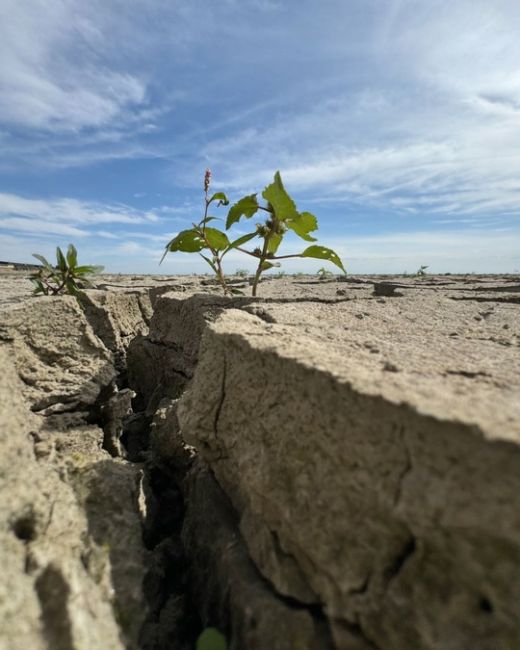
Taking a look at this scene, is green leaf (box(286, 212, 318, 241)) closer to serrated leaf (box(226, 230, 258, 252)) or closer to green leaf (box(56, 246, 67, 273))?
serrated leaf (box(226, 230, 258, 252))

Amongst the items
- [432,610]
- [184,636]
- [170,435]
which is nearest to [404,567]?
[432,610]

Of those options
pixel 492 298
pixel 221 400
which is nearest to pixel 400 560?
pixel 221 400

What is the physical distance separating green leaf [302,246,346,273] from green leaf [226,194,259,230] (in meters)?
0.35

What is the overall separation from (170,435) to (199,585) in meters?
0.54

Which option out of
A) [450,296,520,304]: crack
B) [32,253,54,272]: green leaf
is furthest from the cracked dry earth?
[450,296,520,304]: crack

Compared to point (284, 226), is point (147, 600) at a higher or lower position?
lower

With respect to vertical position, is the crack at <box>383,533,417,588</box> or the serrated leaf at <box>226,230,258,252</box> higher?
the serrated leaf at <box>226,230,258,252</box>

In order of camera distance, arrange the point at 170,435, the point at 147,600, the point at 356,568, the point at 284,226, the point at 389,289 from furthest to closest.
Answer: the point at 389,289
the point at 284,226
the point at 170,435
the point at 147,600
the point at 356,568

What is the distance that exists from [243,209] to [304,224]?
1.03ft

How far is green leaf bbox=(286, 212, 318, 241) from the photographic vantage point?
1968 millimetres

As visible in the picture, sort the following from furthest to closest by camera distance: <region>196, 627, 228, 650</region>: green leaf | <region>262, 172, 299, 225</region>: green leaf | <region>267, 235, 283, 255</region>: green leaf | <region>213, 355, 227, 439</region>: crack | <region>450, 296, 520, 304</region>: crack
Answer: <region>450, 296, 520, 304</region>: crack, <region>267, 235, 283, 255</region>: green leaf, <region>262, 172, 299, 225</region>: green leaf, <region>213, 355, 227, 439</region>: crack, <region>196, 627, 228, 650</region>: green leaf

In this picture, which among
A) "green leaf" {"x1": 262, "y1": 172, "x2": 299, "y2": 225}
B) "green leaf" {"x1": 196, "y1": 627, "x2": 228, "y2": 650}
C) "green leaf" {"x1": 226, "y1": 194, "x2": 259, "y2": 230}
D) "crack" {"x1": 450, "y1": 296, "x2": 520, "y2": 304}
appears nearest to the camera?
"green leaf" {"x1": 196, "y1": 627, "x2": 228, "y2": 650}

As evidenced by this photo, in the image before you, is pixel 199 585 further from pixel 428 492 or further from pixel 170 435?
pixel 428 492

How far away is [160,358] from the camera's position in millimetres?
2080
